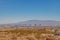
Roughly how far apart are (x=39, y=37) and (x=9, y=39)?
695cm

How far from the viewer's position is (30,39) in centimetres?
2431

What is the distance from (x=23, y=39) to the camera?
23.9m

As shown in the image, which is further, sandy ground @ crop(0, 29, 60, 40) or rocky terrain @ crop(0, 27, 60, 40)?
rocky terrain @ crop(0, 27, 60, 40)

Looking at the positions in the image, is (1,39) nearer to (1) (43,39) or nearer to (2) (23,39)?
(2) (23,39)

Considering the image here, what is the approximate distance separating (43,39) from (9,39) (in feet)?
Result: 22.1

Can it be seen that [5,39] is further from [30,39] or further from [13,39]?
[30,39]

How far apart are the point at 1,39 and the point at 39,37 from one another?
7.69 meters

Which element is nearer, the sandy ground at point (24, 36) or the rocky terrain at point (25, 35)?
the sandy ground at point (24, 36)

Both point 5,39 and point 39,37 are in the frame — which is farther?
point 39,37

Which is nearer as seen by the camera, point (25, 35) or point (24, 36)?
point (24, 36)

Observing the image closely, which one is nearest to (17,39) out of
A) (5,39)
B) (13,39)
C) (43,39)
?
(13,39)

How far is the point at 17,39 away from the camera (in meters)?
23.3

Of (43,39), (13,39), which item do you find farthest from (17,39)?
(43,39)

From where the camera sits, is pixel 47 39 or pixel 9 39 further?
pixel 47 39
